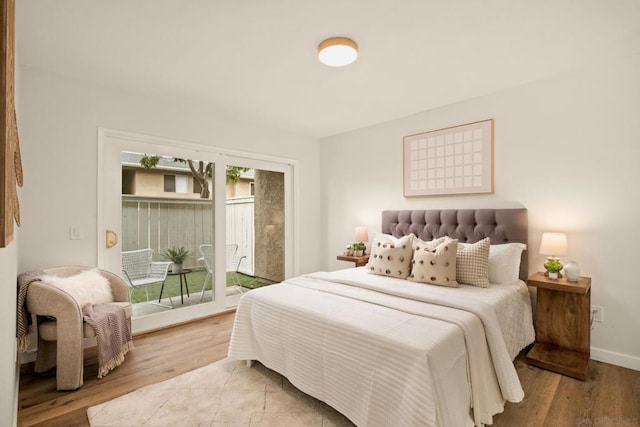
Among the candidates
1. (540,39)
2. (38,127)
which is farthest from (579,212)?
(38,127)

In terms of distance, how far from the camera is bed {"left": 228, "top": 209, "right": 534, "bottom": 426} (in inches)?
60.0

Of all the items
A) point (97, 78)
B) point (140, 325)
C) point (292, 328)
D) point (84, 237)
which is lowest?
point (140, 325)

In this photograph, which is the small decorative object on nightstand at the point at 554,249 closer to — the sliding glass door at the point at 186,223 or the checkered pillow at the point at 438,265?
the checkered pillow at the point at 438,265

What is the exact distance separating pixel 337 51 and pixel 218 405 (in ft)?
8.42

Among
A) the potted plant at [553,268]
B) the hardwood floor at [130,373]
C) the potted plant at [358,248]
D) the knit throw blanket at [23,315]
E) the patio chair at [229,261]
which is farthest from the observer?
the potted plant at [358,248]

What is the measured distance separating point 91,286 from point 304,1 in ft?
8.86

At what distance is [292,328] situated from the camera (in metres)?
2.10

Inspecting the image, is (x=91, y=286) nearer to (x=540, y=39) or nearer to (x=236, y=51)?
(x=236, y=51)

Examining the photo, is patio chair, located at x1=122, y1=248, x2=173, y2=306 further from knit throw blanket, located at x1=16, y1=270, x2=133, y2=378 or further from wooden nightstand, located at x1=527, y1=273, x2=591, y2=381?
wooden nightstand, located at x1=527, y1=273, x2=591, y2=381

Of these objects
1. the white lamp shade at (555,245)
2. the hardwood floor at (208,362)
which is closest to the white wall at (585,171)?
the white lamp shade at (555,245)

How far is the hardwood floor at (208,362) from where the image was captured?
1.90m

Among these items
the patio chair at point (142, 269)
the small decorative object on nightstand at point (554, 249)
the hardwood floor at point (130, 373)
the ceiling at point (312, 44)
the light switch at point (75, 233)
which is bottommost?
the hardwood floor at point (130, 373)

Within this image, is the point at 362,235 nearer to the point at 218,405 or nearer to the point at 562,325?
the point at 562,325

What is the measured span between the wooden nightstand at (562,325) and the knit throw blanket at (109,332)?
3331 mm
